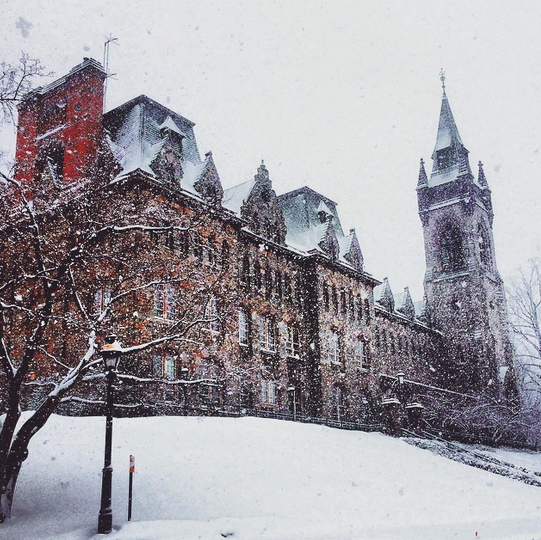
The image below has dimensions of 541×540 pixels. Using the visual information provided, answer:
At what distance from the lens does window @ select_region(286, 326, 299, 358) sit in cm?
3938

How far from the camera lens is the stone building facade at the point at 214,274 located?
69.6 feet

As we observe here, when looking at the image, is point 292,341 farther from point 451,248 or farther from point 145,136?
point 451,248

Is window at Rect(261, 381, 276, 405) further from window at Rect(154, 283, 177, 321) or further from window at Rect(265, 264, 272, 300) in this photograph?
window at Rect(154, 283, 177, 321)

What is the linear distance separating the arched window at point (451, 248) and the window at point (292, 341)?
32.0 meters

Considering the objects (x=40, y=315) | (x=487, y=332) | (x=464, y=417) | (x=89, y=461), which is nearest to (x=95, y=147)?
(x=89, y=461)

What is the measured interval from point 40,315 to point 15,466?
11.2ft

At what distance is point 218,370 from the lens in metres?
30.8

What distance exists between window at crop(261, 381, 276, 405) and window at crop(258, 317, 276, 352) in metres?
1.91

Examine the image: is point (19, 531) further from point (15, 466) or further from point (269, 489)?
point (269, 489)

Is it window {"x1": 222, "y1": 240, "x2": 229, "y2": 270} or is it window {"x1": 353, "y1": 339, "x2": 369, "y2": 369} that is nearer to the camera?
window {"x1": 222, "y1": 240, "x2": 229, "y2": 270}

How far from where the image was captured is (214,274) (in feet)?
105

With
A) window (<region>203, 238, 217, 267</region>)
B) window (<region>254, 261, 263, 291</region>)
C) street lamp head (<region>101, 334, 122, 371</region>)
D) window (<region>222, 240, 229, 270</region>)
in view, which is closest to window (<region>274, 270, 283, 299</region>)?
window (<region>254, 261, 263, 291</region>)

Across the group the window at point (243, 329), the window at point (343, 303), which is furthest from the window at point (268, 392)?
the window at point (343, 303)

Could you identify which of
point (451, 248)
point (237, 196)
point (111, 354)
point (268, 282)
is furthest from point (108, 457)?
point (451, 248)
